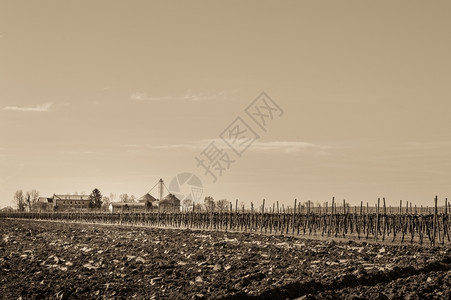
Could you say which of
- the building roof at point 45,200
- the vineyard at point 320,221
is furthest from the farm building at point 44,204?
the vineyard at point 320,221

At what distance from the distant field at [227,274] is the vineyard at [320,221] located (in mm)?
8718

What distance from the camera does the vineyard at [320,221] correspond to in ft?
106

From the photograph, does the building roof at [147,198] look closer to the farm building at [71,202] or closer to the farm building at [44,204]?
the farm building at [71,202]

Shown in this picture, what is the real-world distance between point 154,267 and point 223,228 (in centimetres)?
3334

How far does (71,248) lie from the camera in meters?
26.2

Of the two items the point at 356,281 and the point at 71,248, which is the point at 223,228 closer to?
the point at 71,248

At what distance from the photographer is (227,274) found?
16.8 m

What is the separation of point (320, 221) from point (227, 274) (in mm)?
21950

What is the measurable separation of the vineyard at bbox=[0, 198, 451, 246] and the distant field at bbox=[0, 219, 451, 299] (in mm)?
8718

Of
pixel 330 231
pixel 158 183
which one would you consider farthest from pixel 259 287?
pixel 158 183

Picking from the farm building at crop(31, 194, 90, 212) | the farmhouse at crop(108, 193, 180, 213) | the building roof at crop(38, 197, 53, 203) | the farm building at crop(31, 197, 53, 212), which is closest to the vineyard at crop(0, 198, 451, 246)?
the farmhouse at crop(108, 193, 180, 213)

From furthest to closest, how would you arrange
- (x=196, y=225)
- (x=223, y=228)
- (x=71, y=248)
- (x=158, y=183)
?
1. (x=158, y=183)
2. (x=196, y=225)
3. (x=223, y=228)
4. (x=71, y=248)

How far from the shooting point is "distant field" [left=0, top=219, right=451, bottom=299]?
14.3 meters

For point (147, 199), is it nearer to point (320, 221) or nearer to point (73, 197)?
point (73, 197)
